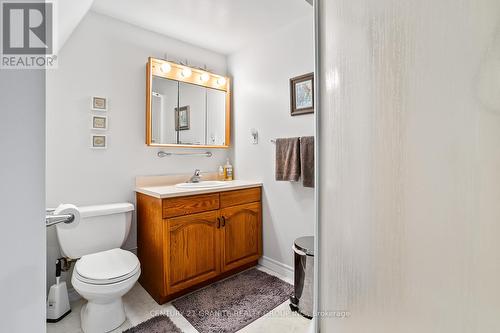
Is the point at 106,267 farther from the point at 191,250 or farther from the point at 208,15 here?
the point at 208,15

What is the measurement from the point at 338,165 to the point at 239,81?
2272 mm

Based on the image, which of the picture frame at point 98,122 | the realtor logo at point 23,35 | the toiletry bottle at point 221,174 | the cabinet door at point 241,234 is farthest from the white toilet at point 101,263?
the realtor logo at point 23,35

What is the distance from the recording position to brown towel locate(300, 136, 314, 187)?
196 cm

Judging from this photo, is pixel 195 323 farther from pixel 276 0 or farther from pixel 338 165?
pixel 276 0

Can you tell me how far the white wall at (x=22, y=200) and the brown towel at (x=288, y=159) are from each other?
1.77m

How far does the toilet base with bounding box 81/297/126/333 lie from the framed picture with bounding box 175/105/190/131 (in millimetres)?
1544

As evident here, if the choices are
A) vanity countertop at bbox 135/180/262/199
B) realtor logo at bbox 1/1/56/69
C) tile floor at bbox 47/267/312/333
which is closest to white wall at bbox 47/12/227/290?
vanity countertop at bbox 135/180/262/199

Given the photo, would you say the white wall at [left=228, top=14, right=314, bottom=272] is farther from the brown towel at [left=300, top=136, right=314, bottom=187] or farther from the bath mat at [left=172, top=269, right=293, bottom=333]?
the bath mat at [left=172, top=269, right=293, bottom=333]

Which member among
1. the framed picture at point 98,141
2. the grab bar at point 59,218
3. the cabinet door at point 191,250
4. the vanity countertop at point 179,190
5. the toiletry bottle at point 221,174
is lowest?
the cabinet door at point 191,250

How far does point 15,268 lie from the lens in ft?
1.32

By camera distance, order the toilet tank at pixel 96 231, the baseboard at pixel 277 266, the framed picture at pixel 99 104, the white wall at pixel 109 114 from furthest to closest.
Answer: the baseboard at pixel 277 266, the framed picture at pixel 99 104, the white wall at pixel 109 114, the toilet tank at pixel 96 231

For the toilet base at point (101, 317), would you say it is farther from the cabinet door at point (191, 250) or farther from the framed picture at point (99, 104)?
the framed picture at point (99, 104)

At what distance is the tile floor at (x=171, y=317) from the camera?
5.13ft

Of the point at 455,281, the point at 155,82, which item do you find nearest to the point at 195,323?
the point at 455,281
